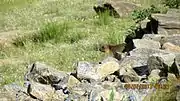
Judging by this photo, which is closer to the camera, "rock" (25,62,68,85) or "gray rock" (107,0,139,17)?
"rock" (25,62,68,85)

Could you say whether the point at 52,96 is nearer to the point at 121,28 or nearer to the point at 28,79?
the point at 28,79

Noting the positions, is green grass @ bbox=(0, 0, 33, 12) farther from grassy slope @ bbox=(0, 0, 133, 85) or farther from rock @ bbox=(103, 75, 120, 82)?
rock @ bbox=(103, 75, 120, 82)

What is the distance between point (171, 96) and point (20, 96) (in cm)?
193

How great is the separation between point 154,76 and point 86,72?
93 centimetres

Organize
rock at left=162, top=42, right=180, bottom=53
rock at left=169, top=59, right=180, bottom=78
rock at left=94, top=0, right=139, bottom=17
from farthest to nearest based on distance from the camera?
rock at left=94, top=0, right=139, bottom=17 → rock at left=162, top=42, right=180, bottom=53 → rock at left=169, top=59, right=180, bottom=78

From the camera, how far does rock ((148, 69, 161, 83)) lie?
244 inches

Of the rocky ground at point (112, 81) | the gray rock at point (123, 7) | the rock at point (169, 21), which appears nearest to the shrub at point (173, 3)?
the gray rock at point (123, 7)

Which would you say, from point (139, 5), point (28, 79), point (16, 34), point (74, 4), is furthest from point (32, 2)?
point (28, 79)

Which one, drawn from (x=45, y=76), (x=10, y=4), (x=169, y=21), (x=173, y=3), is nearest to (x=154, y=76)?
(x=45, y=76)

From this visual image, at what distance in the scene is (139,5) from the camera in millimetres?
14898

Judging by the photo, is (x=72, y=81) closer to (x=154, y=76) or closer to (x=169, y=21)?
(x=154, y=76)

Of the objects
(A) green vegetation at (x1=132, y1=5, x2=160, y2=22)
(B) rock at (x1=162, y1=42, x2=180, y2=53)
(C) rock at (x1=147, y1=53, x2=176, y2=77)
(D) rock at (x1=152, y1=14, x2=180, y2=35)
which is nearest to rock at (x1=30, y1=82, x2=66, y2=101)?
(C) rock at (x1=147, y1=53, x2=176, y2=77)

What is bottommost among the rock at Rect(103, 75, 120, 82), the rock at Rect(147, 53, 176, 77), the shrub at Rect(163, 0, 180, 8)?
the shrub at Rect(163, 0, 180, 8)

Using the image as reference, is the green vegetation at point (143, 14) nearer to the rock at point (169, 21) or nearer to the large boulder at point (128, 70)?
the rock at point (169, 21)
